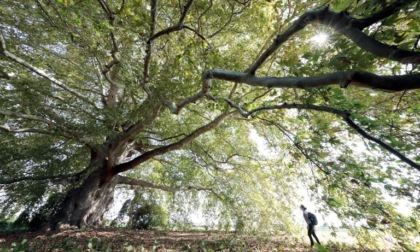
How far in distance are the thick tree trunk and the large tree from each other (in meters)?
0.05

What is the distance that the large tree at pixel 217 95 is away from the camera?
1993 mm

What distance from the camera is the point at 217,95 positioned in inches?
207

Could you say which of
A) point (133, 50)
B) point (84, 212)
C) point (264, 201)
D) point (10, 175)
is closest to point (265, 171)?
point (264, 201)

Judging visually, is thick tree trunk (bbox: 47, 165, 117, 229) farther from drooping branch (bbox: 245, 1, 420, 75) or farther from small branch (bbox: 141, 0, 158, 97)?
drooping branch (bbox: 245, 1, 420, 75)

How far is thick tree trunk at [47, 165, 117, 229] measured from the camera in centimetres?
833

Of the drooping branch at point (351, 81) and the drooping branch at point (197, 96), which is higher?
the drooping branch at point (197, 96)

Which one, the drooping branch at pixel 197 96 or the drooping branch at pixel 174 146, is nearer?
the drooping branch at pixel 197 96

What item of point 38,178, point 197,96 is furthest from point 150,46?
point 38,178

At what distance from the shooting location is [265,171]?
30.6 ft

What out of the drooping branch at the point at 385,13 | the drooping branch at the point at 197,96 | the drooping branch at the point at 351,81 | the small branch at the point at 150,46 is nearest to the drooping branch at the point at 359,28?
the drooping branch at the point at 385,13

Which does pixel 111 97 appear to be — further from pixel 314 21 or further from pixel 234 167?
pixel 314 21

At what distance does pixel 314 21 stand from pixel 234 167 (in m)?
8.29

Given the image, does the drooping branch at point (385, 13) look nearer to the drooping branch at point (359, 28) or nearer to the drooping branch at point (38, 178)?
A: the drooping branch at point (359, 28)

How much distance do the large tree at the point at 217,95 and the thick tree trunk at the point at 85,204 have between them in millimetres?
52
